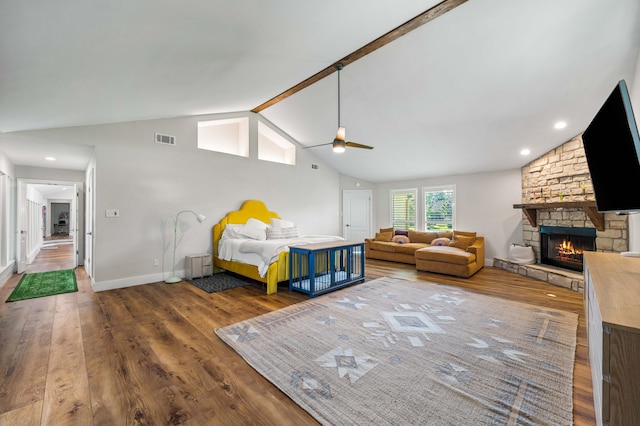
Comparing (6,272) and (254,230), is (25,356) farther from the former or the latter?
(6,272)

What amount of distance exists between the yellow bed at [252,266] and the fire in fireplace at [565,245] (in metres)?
4.91

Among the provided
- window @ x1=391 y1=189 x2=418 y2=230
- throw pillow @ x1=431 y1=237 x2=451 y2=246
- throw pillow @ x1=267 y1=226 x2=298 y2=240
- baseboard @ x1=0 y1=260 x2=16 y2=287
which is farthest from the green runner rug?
window @ x1=391 y1=189 x2=418 y2=230

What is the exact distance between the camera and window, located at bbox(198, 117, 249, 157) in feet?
19.1

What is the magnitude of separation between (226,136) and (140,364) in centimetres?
502

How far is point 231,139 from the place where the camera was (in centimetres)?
624

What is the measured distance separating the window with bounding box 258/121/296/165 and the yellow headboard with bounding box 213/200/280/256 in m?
1.31

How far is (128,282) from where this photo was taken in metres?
4.51

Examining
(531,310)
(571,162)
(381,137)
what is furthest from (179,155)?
(571,162)

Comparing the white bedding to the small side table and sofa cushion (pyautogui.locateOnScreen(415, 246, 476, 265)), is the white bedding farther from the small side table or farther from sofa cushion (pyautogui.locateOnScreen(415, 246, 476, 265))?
sofa cushion (pyautogui.locateOnScreen(415, 246, 476, 265))

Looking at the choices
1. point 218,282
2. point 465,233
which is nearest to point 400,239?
point 465,233

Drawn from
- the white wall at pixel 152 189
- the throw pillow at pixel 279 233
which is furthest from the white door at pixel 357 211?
the throw pillow at pixel 279 233

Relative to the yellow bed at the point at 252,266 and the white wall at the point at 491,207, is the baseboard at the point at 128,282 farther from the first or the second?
the white wall at the point at 491,207

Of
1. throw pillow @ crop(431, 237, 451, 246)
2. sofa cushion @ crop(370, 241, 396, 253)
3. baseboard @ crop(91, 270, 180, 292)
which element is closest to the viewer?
baseboard @ crop(91, 270, 180, 292)

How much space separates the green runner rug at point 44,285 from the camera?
3980 millimetres
